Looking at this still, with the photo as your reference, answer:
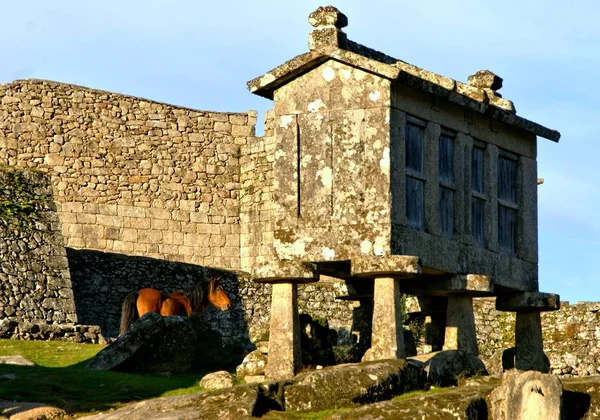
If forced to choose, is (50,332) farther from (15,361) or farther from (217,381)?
(217,381)

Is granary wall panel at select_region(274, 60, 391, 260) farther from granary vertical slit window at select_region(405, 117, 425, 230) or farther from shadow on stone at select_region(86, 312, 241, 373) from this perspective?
shadow on stone at select_region(86, 312, 241, 373)

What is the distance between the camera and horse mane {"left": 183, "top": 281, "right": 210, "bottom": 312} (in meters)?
29.2

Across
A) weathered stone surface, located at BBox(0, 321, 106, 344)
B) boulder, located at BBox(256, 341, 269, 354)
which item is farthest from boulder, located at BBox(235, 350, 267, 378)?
weathered stone surface, located at BBox(0, 321, 106, 344)

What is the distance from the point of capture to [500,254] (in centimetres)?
2466

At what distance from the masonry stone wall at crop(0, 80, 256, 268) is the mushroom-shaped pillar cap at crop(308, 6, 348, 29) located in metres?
15.3

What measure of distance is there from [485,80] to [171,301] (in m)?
7.13

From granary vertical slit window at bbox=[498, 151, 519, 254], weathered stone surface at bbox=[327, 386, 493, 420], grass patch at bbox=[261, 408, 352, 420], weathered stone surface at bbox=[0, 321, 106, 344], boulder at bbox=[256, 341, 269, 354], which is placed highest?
granary vertical slit window at bbox=[498, 151, 519, 254]

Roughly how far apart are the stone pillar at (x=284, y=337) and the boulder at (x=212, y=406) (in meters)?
2.00

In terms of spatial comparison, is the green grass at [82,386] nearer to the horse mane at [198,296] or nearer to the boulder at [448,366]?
the boulder at [448,366]

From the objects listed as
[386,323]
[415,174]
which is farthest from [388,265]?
[415,174]

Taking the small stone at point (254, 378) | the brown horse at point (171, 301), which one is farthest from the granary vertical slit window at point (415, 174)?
the brown horse at point (171, 301)

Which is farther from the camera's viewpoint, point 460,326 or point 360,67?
point 460,326

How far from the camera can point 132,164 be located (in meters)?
38.0

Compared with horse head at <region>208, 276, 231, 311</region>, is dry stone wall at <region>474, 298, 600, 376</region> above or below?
below
